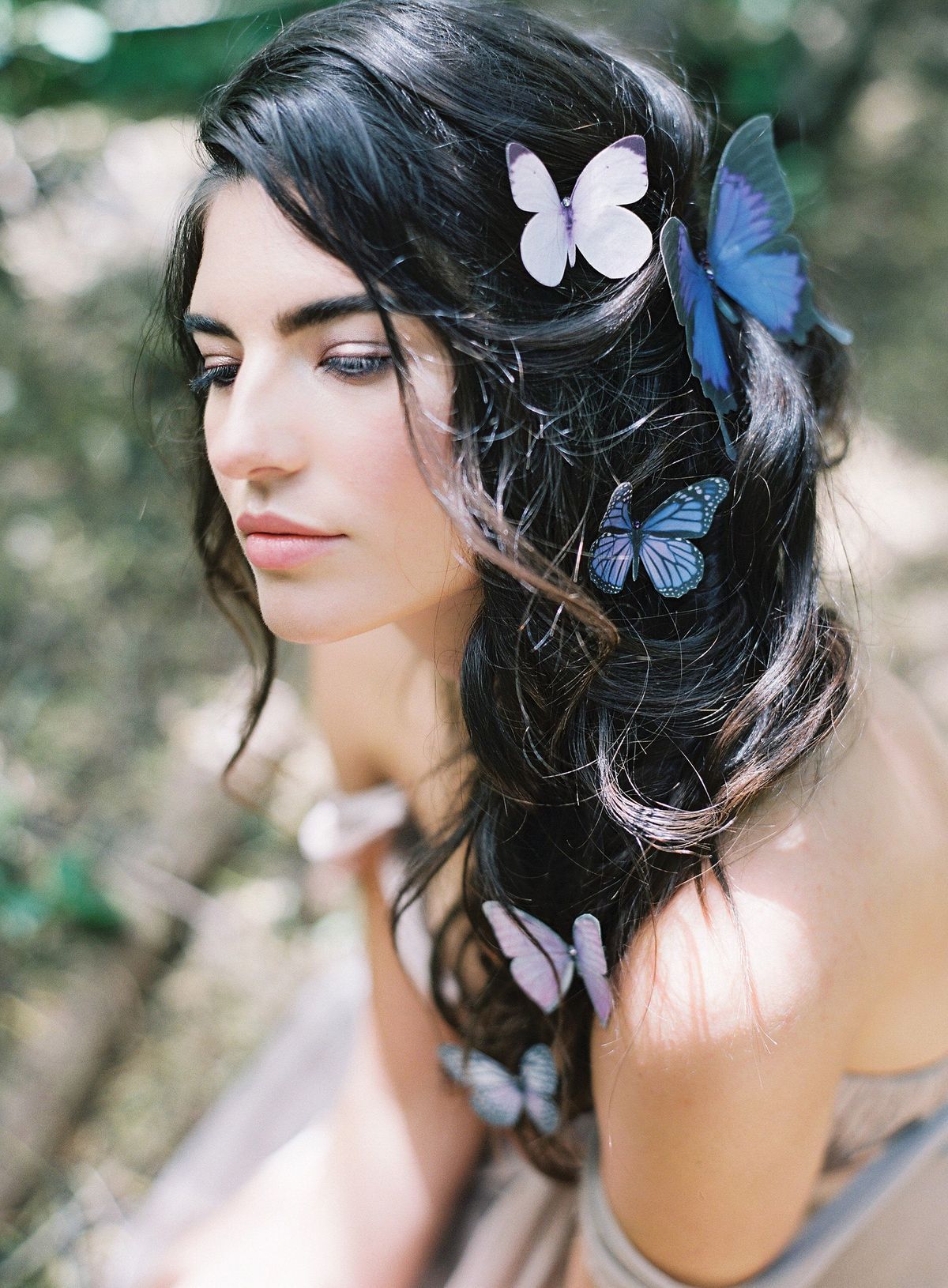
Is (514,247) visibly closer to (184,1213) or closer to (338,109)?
(338,109)

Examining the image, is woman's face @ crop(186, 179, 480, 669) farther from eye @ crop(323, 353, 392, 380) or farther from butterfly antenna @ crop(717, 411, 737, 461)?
butterfly antenna @ crop(717, 411, 737, 461)

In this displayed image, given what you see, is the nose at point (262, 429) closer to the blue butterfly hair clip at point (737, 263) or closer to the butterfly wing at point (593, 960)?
the blue butterfly hair clip at point (737, 263)

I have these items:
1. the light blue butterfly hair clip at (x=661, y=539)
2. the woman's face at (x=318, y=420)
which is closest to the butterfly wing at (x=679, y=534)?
the light blue butterfly hair clip at (x=661, y=539)

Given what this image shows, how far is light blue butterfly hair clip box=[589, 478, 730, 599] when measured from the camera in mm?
1015

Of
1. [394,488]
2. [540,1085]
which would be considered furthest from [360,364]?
[540,1085]

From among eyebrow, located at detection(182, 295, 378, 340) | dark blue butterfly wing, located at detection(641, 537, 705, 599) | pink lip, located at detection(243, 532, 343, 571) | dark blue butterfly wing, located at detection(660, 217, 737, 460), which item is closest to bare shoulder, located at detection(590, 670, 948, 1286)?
dark blue butterfly wing, located at detection(641, 537, 705, 599)

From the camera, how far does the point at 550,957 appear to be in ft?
3.66

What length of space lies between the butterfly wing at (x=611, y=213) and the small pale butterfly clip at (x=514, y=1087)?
32.1 inches

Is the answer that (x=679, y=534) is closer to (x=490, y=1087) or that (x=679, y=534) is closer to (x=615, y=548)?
(x=615, y=548)

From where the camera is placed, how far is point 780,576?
1111mm

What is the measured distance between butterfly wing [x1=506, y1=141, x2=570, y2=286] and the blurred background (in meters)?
0.45

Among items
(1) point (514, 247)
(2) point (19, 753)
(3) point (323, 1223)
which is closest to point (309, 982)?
(3) point (323, 1223)

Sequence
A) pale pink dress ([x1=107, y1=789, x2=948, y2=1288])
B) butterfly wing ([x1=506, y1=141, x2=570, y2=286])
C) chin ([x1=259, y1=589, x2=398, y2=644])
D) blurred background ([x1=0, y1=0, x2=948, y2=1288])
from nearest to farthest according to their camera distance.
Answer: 1. butterfly wing ([x1=506, y1=141, x2=570, y2=286])
2. chin ([x1=259, y1=589, x2=398, y2=644])
3. pale pink dress ([x1=107, y1=789, x2=948, y2=1288])
4. blurred background ([x1=0, y1=0, x2=948, y2=1288])

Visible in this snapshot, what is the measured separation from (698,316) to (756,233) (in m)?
0.17
